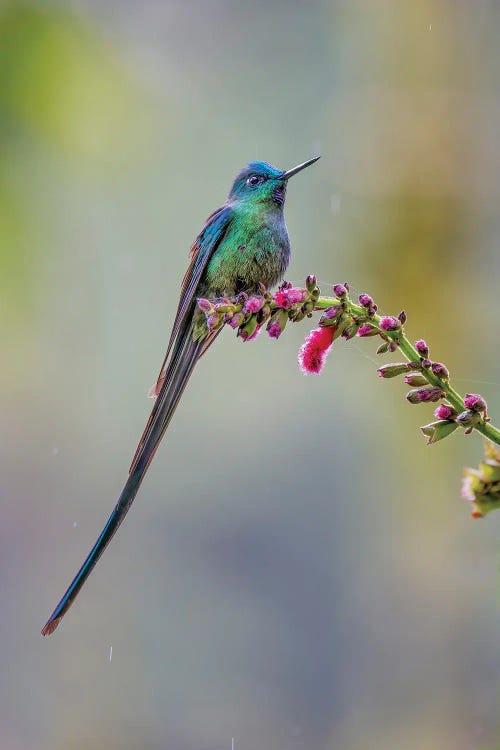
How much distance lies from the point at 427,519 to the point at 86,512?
75.5 inches

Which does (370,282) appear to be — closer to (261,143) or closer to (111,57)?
(261,143)

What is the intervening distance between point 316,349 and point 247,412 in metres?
3.56

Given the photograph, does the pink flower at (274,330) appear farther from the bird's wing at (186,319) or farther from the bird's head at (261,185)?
the bird's head at (261,185)

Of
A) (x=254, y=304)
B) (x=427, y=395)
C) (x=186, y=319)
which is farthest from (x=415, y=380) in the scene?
(x=186, y=319)

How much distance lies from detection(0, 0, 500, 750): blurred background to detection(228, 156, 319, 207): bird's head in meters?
2.47

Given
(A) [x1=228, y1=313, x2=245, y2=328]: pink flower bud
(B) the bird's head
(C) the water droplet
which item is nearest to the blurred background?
(C) the water droplet

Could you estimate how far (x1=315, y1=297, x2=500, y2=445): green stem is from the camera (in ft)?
2.48

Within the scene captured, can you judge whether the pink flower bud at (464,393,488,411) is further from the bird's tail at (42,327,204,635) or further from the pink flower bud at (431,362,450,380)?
the bird's tail at (42,327,204,635)

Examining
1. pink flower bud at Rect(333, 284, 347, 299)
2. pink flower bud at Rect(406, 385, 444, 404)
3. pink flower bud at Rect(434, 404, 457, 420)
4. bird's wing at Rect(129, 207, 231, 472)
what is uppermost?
bird's wing at Rect(129, 207, 231, 472)

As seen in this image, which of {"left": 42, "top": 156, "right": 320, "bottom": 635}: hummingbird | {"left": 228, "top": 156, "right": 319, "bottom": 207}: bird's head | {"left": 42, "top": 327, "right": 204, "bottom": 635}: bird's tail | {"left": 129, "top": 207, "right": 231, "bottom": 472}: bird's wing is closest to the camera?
{"left": 42, "top": 327, "right": 204, "bottom": 635}: bird's tail

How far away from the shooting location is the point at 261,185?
6.28ft

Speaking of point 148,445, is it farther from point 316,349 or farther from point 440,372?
point 440,372

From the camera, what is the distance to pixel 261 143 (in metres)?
4.81

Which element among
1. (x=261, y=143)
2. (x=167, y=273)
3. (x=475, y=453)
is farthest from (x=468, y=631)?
(x=261, y=143)
